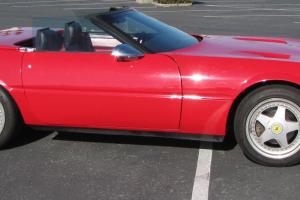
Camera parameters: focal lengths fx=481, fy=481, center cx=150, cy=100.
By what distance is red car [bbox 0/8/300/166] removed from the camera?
380cm

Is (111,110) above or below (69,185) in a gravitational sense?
above

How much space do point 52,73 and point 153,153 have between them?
1113mm

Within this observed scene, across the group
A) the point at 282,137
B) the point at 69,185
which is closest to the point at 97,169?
the point at 69,185

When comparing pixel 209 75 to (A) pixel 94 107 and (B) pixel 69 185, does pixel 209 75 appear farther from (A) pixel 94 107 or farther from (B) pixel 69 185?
(B) pixel 69 185

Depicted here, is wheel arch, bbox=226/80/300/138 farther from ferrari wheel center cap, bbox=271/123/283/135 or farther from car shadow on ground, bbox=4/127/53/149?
car shadow on ground, bbox=4/127/53/149

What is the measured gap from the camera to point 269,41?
4754mm

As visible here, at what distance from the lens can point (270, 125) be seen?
384 cm

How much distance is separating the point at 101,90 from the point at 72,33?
2.45ft

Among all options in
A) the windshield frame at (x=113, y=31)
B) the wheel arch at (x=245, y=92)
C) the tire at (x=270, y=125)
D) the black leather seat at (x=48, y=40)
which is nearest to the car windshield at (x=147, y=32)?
the windshield frame at (x=113, y=31)

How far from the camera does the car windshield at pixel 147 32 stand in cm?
420

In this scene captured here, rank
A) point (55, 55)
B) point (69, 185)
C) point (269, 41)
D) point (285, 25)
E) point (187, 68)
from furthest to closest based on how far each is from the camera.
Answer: point (285, 25)
point (269, 41)
point (55, 55)
point (187, 68)
point (69, 185)

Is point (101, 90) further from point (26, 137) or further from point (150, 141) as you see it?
point (26, 137)

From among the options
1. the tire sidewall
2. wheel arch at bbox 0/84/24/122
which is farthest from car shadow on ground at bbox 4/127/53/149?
wheel arch at bbox 0/84/24/122

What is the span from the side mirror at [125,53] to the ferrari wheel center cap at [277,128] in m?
1.20
